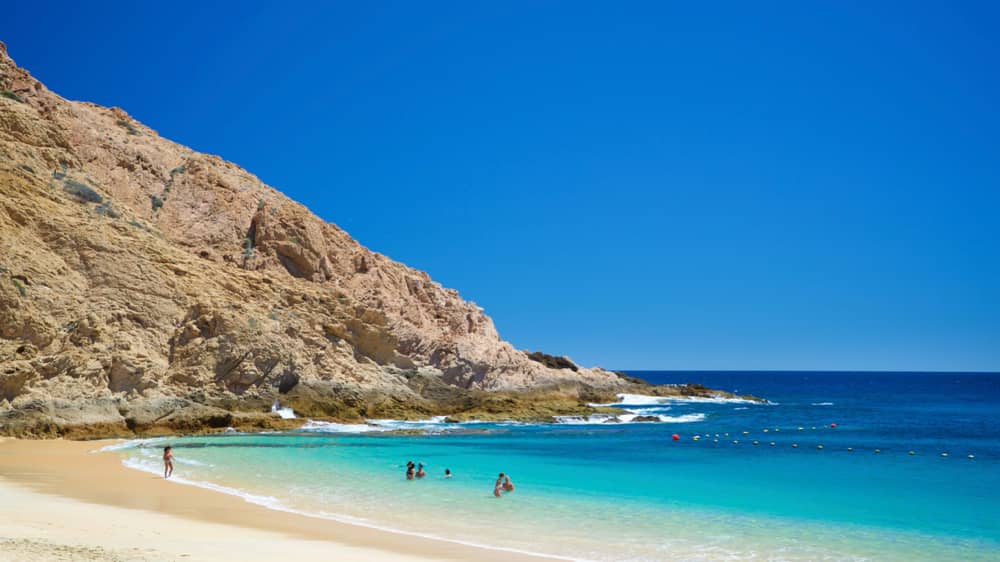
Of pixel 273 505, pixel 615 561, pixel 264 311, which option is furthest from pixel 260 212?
pixel 615 561

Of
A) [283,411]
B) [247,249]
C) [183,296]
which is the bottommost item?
[283,411]

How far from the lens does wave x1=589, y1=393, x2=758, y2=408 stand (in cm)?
6569

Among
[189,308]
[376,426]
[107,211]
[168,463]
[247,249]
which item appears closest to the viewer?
[168,463]

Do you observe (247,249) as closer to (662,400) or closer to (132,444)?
(132,444)

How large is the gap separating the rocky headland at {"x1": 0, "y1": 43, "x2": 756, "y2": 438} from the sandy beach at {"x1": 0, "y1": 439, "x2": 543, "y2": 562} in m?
12.6

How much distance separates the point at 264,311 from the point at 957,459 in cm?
3153

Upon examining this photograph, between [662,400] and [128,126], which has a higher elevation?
[128,126]

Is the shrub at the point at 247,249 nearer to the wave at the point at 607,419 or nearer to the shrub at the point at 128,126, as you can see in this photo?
the shrub at the point at 128,126

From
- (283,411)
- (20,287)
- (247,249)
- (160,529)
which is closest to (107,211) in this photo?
(247,249)

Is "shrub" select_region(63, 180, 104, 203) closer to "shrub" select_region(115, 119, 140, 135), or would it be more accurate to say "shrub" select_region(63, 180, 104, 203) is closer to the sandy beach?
"shrub" select_region(115, 119, 140, 135)

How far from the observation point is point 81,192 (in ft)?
127

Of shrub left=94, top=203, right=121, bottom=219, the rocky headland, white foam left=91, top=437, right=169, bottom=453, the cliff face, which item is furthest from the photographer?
shrub left=94, top=203, right=121, bottom=219

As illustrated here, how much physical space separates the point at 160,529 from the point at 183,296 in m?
25.3

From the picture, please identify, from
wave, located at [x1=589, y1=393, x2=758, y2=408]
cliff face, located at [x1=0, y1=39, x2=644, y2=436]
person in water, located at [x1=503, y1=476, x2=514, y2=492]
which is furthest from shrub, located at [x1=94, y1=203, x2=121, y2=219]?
wave, located at [x1=589, y1=393, x2=758, y2=408]
